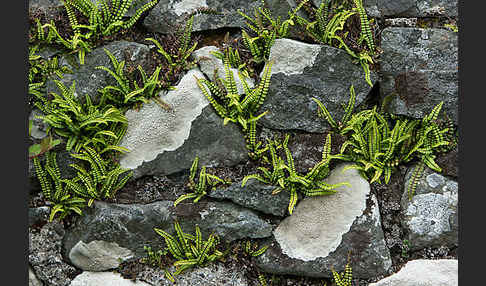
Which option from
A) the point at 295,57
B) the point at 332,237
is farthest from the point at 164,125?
the point at 332,237

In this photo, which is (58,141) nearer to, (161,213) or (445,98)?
(161,213)

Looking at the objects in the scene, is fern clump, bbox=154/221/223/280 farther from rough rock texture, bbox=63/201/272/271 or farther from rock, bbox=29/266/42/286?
rock, bbox=29/266/42/286

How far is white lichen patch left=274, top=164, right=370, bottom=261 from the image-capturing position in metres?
5.71

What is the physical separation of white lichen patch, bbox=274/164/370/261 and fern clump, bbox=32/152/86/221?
2396 millimetres

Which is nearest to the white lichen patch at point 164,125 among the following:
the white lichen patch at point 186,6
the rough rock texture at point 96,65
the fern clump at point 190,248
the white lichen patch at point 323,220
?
the rough rock texture at point 96,65

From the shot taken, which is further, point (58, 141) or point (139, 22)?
point (139, 22)

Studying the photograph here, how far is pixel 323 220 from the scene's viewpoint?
5.75m

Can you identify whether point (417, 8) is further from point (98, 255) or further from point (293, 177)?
point (98, 255)

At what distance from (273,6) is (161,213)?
2.81 m

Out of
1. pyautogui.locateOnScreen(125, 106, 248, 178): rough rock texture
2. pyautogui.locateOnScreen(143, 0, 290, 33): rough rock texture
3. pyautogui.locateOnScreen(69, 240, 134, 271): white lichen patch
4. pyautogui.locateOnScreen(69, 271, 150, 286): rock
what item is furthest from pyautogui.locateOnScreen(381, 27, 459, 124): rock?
pyautogui.locateOnScreen(69, 271, 150, 286): rock

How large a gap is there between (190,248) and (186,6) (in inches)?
115

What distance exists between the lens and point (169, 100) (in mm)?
5848

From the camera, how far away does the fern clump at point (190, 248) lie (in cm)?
572

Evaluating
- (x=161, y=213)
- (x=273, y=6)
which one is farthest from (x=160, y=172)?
(x=273, y=6)
